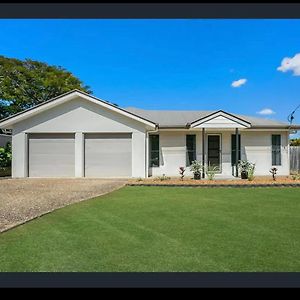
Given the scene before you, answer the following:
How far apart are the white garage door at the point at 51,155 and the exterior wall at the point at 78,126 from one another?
0.29m

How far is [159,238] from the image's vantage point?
6.02m

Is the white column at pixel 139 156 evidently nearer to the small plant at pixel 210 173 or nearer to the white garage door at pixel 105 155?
the white garage door at pixel 105 155

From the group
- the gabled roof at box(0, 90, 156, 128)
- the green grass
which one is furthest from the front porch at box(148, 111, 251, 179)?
the green grass

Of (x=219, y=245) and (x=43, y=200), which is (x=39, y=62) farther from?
(x=219, y=245)

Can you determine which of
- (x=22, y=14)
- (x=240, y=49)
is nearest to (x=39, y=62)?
(x=240, y=49)

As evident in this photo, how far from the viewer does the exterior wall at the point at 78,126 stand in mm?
18641

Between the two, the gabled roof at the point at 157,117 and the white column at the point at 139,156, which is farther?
the white column at the point at 139,156

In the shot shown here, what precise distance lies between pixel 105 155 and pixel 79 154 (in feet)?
4.45

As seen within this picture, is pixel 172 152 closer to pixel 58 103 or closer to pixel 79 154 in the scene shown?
pixel 79 154

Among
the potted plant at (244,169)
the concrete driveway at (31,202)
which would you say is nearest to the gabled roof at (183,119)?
the potted plant at (244,169)

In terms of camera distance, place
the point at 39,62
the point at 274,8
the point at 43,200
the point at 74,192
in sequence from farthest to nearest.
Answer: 1. the point at 39,62
2. the point at 74,192
3. the point at 43,200
4. the point at 274,8

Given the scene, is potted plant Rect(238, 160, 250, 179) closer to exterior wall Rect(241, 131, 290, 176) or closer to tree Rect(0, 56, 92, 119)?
exterior wall Rect(241, 131, 290, 176)

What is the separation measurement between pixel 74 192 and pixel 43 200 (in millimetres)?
2012
